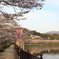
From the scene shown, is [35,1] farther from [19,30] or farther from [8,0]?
[19,30]

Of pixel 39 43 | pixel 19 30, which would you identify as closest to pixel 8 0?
pixel 19 30

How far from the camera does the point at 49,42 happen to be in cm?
12656

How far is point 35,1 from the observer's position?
7.67m

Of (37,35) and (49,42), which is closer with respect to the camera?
(49,42)

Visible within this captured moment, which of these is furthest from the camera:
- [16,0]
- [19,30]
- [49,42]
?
[49,42]

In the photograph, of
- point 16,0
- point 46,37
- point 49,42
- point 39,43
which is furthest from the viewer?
point 46,37

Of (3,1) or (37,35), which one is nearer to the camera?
(3,1)

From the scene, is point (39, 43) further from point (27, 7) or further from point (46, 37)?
point (27, 7)

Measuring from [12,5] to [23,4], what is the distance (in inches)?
21.5

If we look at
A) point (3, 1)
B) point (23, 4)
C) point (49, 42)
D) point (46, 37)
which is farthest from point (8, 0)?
point (46, 37)

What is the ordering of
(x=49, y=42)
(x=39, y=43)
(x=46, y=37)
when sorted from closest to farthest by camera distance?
1. (x=39, y=43)
2. (x=49, y=42)
3. (x=46, y=37)

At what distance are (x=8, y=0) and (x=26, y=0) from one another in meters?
0.89

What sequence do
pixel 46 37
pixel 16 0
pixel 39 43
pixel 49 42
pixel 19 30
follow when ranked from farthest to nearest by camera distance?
pixel 46 37 → pixel 49 42 → pixel 39 43 → pixel 19 30 → pixel 16 0

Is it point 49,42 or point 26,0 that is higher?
point 26,0
